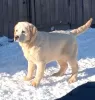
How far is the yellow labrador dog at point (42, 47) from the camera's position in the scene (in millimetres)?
6184

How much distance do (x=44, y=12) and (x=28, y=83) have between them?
611 cm

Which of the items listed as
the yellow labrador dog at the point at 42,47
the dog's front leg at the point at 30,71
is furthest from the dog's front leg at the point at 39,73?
the dog's front leg at the point at 30,71

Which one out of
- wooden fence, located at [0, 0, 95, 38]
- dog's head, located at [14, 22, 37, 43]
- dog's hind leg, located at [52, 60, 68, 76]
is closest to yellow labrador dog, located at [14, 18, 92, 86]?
dog's head, located at [14, 22, 37, 43]

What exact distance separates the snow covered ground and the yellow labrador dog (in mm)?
176

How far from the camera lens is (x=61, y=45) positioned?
6.57 metres

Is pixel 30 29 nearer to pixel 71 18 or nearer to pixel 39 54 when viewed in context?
pixel 39 54

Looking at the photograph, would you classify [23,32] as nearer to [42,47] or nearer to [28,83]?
[42,47]

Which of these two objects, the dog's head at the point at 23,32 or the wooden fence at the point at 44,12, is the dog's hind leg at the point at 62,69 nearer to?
the dog's head at the point at 23,32

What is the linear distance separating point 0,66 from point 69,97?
4915 millimetres

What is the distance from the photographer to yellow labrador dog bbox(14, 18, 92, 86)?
6.18m

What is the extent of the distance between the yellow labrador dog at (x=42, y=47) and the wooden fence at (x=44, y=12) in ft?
17.5

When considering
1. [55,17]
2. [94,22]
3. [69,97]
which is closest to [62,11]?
[55,17]

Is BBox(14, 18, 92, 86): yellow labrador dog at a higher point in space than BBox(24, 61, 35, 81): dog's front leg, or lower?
higher

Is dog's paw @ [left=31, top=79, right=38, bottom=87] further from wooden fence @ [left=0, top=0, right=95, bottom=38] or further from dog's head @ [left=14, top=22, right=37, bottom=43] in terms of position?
wooden fence @ [left=0, top=0, right=95, bottom=38]
